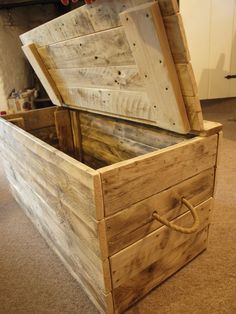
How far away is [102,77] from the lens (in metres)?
1.04

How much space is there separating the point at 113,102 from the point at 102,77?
0.12 m

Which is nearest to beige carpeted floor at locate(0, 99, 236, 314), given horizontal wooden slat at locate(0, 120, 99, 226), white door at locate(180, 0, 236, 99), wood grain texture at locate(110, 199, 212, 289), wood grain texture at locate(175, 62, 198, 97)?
wood grain texture at locate(110, 199, 212, 289)

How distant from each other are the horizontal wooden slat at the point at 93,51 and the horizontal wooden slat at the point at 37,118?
0.40m

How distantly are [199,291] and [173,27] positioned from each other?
95cm

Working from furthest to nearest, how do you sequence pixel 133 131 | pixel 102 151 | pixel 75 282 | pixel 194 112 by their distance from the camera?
pixel 102 151, pixel 133 131, pixel 75 282, pixel 194 112

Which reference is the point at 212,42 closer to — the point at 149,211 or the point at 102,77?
the point at 102,77

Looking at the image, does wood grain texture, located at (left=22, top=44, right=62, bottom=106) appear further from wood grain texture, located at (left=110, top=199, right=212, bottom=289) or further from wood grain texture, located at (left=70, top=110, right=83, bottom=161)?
wood grain texture, located at (left=110, top=199, right=212, bottom=289)

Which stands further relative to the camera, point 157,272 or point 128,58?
point 157,272

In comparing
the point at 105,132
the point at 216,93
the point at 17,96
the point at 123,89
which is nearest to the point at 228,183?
the point at 105,132

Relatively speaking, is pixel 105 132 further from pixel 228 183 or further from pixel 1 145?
pixel 228 183

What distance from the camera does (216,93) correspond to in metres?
3.36

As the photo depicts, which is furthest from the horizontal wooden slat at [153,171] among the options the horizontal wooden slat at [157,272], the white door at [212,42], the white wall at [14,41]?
the white wall at [14,41]

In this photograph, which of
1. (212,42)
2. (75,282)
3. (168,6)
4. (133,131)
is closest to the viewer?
(168,6)

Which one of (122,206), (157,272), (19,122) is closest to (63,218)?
(122,206)
